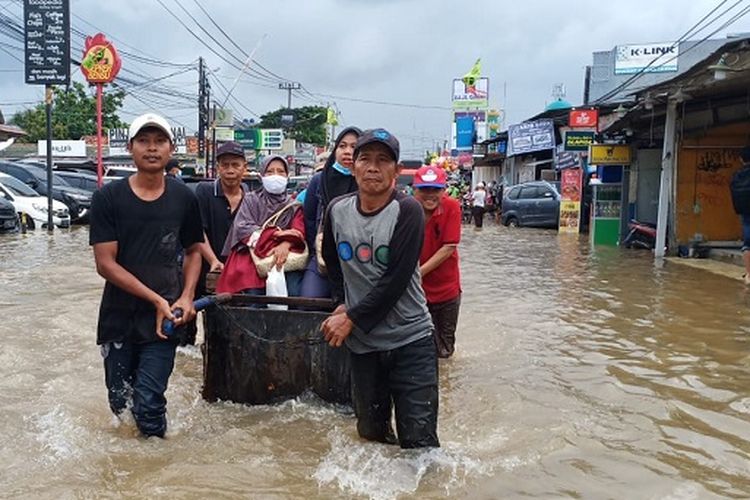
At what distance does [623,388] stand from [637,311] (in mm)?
3382

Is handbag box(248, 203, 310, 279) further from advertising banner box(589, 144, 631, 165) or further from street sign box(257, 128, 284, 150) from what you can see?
street sign box(257, 128, 284, 150)

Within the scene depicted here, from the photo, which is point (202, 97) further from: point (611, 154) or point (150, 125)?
point (150, 125)

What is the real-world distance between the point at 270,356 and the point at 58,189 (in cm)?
2031

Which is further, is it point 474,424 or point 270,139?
point 270,139

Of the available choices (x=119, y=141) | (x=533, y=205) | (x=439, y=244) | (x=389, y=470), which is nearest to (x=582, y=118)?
(x=533, y=205)

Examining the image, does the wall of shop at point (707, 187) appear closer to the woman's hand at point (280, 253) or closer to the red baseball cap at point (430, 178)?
the red baseball cap at point (430, 178)

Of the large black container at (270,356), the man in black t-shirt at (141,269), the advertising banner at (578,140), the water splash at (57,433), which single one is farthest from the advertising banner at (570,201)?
the man in black t-shirt at (141,269)

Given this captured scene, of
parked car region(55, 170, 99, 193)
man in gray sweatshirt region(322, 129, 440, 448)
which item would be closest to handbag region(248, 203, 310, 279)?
man in gray sweatshirt region(322, 129, 440, 448)

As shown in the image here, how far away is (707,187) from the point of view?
14.5m

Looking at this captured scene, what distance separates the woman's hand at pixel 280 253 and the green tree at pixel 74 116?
5500cm

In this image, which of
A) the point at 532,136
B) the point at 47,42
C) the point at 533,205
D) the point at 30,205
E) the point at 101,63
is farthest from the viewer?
the point at 532,136

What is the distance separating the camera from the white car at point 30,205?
765 inches

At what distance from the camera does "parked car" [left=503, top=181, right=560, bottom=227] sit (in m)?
24.5

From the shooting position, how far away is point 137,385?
388cm
